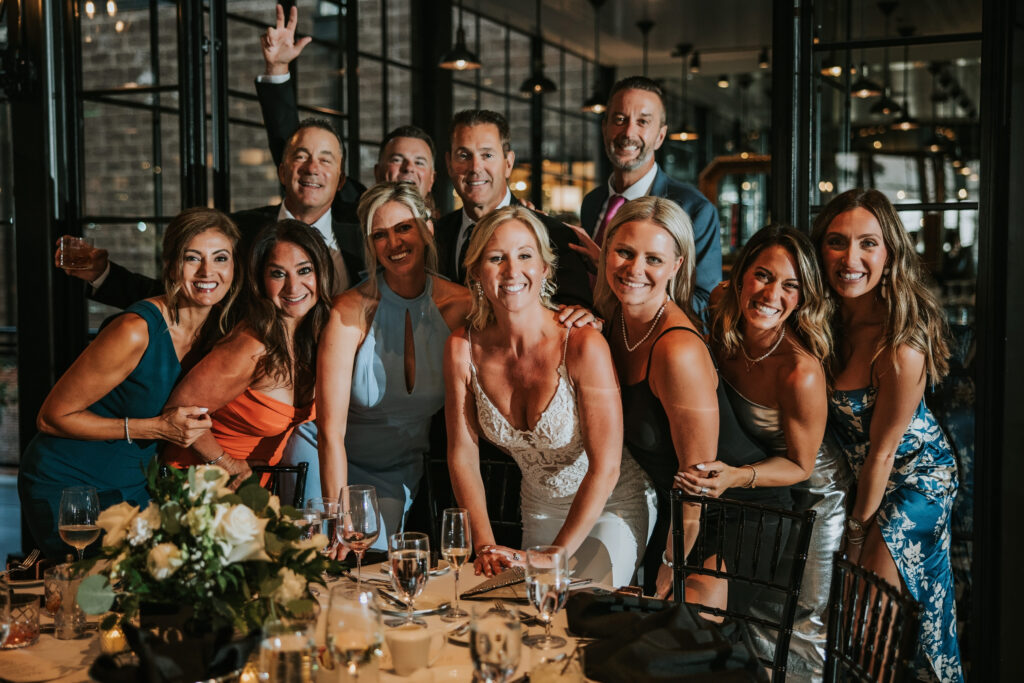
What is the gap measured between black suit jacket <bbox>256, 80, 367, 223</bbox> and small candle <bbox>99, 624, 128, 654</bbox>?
2.19 m

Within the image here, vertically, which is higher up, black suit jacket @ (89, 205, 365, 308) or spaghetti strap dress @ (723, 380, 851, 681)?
black suit jacket @ (89, 205, 365, 308)

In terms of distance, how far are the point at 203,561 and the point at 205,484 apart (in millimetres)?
122

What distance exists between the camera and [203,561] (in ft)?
4.72

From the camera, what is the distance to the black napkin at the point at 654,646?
1584mm

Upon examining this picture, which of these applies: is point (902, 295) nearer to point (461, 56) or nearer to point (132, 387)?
point (132, 387)

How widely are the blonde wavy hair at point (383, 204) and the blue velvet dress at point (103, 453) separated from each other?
68 centimetres

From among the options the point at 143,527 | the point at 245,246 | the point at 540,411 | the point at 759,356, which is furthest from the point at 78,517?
the point at 759,356

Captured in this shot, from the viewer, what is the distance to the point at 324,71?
5137 mm

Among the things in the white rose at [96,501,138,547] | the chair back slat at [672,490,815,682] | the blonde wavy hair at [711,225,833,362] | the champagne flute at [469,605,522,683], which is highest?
the blonde wavy hair at [711,225,833,362]

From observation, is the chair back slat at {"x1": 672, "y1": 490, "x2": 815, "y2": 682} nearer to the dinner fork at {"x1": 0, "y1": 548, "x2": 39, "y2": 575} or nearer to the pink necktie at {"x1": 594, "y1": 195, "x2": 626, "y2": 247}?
the pink necktie at {"x1": 594, "y1": 195, "x2": 626, "y2": 247}

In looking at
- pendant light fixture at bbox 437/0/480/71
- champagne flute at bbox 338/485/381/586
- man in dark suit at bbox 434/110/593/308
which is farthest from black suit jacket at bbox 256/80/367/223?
pendant light fixture at bbox 437/0/480/71

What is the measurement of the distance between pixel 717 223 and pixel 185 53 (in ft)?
7.37

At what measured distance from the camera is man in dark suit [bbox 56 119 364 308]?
3.43 meters

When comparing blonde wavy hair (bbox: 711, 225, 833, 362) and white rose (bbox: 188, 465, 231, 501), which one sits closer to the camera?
white rose (bbox: 188, 465, 231, 501)
